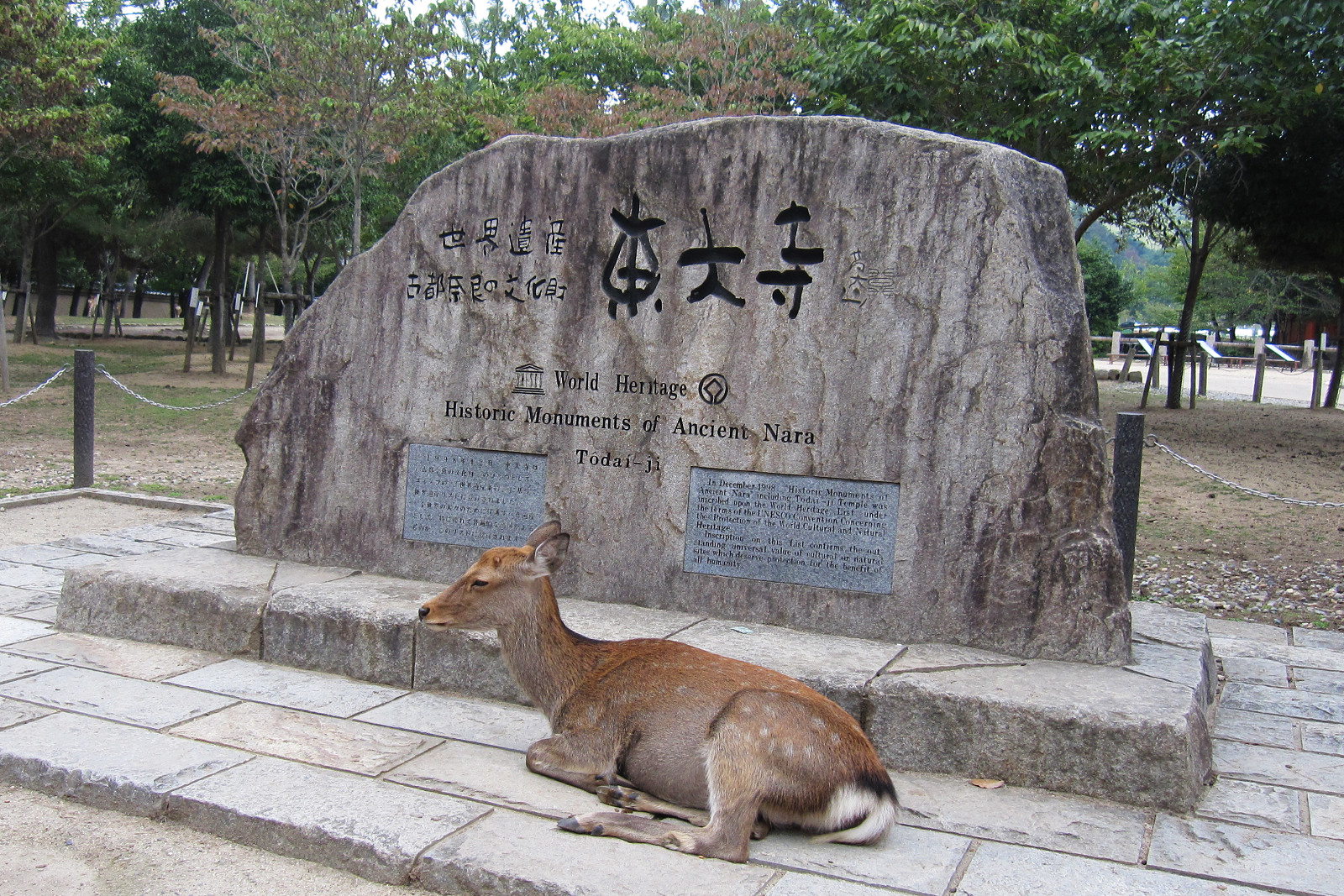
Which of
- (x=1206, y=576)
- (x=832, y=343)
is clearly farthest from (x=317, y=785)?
(x=1206, y=576)

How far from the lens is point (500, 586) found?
3.82m

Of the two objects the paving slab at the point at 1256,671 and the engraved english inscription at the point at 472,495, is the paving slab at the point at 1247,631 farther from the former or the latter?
the engraved english inscription at the point at 472,495

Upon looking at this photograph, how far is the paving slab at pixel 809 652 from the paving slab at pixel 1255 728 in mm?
1515

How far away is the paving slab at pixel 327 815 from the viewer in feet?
11.2

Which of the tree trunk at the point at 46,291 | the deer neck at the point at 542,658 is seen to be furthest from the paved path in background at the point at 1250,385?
the tree trunk at the point at 46,291

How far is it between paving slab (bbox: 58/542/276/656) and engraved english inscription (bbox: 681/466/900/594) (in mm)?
2216

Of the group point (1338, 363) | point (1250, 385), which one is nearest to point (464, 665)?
point (1338, 363)

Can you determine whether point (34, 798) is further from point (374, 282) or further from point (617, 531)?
point (374, 282)

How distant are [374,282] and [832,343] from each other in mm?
2602

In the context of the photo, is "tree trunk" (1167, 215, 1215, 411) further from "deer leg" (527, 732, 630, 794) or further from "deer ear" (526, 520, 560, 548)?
"deer leg" (527, 732, 630, 794)

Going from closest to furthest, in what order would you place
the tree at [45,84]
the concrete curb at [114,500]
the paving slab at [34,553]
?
the paving slab at [34,553], the concrete curb at [114,500], the tree at [45,84]

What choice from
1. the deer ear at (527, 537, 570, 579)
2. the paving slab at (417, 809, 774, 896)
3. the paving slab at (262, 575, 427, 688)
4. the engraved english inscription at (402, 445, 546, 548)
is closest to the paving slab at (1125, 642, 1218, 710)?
the paving slab at (417, 809, 774, 896)

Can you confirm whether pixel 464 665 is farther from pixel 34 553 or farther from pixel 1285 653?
pixel 1285 653

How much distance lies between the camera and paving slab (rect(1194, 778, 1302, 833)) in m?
3.83
